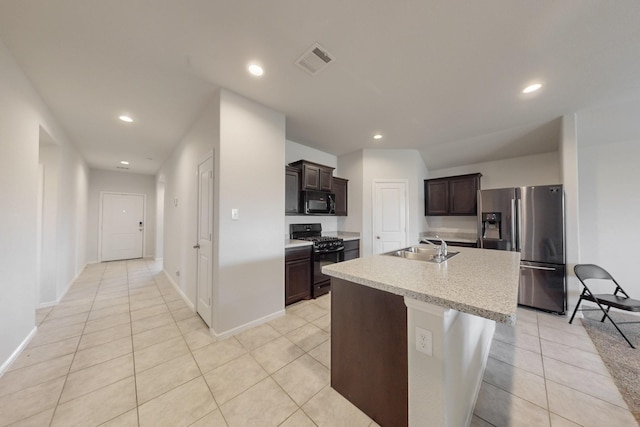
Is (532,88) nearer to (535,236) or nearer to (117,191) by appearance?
(535,236)

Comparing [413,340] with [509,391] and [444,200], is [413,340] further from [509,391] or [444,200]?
[444,200]

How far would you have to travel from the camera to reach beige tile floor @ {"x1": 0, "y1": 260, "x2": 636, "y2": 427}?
139cm

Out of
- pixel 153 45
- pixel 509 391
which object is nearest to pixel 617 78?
pixel 509 391

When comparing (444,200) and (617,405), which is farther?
(444,200)

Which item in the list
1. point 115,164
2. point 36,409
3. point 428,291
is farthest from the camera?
point 115,164

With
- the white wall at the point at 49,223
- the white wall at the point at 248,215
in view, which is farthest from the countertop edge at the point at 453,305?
the white wall at the point at 49,223

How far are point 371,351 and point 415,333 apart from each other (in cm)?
41

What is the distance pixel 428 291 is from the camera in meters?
1.02

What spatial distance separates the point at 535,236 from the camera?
3031mm

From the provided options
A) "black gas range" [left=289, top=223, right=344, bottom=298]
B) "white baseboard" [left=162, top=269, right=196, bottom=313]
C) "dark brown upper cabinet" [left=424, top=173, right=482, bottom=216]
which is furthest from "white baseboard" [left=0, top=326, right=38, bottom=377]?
"dark brown upper cabinet" [left=424, top=173, right=482, bottom=216]

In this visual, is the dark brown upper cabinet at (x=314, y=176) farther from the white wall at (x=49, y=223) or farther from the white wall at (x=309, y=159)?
the white wall at (x=49, y=223)

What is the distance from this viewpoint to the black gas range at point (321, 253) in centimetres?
333

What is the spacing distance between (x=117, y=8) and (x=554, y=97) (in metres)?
4.15

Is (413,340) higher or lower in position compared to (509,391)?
higher
